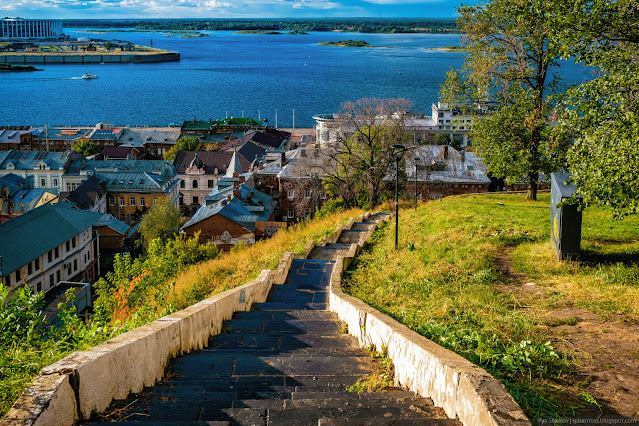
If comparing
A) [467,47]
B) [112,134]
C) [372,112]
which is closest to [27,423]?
[467,47]

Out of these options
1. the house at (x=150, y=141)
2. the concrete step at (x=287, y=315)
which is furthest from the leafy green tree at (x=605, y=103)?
the house at (x=150, y=141)

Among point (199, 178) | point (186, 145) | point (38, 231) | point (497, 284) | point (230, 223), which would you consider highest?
point (497, 284)

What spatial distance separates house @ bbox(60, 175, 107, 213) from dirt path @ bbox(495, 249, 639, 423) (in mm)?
48544

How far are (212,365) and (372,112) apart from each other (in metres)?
25.6

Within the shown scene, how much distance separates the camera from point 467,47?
20.2 m

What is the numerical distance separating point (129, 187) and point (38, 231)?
2460 cm

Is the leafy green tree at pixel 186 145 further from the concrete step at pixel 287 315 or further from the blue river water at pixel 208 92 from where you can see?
the concrete step at pixel 287 315

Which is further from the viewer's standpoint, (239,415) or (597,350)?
(597,350)

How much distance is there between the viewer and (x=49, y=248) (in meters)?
34.3

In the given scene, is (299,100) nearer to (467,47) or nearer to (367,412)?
(467,47)

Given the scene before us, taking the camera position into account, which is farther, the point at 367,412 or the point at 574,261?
the point at 574,261

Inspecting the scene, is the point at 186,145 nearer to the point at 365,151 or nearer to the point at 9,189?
A: the point at 9,189

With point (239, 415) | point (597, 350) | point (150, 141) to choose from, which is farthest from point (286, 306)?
point (150, 141)

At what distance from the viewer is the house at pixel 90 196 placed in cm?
5178
